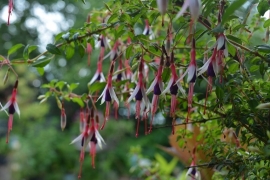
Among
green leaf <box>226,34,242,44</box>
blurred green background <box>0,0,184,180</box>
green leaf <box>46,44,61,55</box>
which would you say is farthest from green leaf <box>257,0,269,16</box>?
blurred green background <box>0,0,184,180</box>


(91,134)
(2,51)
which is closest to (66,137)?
(2,51)

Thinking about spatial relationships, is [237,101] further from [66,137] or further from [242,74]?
[66,137]

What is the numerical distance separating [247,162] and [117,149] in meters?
2.64

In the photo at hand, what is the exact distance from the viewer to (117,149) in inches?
120

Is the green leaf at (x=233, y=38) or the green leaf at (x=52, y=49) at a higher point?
the green leaf at (x=233, y=38)

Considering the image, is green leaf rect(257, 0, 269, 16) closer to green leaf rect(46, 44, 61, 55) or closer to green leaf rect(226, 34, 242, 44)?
green leaf rect(226, 34, 242, 44)

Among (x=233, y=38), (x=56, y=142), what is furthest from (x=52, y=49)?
(x=56, y=142)

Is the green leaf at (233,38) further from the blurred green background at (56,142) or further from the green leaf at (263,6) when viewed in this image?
the blurred green background at (56,142)

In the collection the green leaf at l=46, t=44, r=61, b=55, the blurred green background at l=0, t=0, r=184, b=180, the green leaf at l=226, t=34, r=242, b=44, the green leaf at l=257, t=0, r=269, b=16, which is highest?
the green leaf at l=257, t=0, r=269, b=16

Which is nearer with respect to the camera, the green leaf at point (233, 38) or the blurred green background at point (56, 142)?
the green leaf at point (233, 38)

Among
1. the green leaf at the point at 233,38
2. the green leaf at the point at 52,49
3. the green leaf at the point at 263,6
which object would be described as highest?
the green leaf at the point at 263,6

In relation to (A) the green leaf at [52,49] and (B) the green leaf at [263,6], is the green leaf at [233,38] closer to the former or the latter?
(B) the green leaf at [263,6]

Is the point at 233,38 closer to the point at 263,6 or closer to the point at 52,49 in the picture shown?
the point at 263,6

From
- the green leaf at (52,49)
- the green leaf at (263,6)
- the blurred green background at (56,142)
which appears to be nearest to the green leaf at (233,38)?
the green leaf at (263,6)
